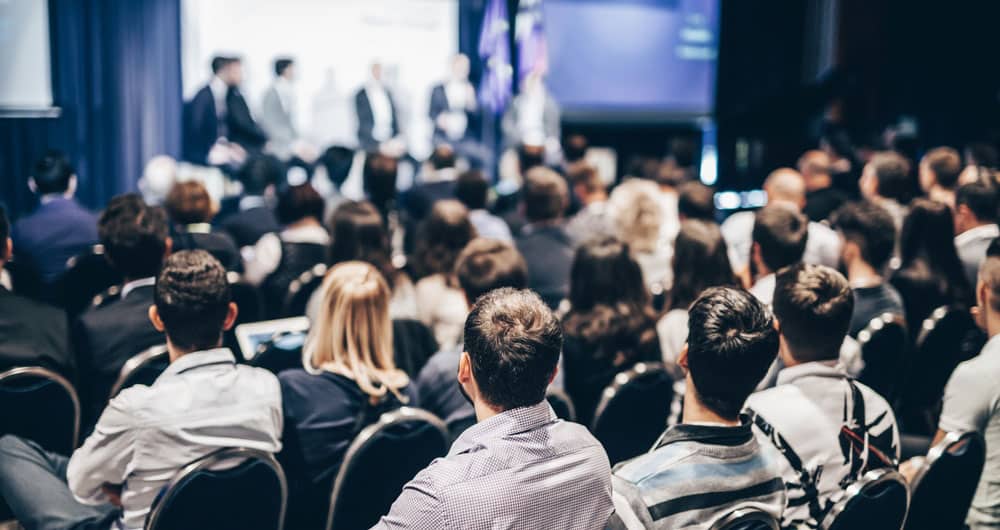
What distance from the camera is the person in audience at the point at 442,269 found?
3848 mm

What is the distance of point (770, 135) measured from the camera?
12.2 meters

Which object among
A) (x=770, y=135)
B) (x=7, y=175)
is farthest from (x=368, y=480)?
(x=770, y=135)

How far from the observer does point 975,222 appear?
4602mm

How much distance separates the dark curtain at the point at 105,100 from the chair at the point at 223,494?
239 inches

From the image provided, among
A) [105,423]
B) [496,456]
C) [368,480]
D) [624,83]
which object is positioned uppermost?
[624,83]

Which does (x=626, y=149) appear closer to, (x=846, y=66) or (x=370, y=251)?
(x=846, y=66)

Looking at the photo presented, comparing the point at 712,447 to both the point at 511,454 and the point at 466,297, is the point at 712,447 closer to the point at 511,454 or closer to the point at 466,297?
the point at 511,454

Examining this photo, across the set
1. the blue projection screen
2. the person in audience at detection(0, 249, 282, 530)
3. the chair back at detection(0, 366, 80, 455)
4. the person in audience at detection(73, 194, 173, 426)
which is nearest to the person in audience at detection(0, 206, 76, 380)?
the person in audience at detection(73, 194, 173, 426)

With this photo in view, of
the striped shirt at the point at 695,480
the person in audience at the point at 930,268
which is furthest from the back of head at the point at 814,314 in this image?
the person in audience at the point at 930,268

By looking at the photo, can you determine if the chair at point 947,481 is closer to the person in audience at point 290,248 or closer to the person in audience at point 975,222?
the person in audience at point 975,222

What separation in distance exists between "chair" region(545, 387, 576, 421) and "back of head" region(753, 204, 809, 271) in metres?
1.28

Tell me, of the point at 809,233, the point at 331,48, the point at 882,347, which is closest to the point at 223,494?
the point at 882,347

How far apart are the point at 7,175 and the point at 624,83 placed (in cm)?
726

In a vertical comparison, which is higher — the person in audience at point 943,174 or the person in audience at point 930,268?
the person in audience at point 943,174
